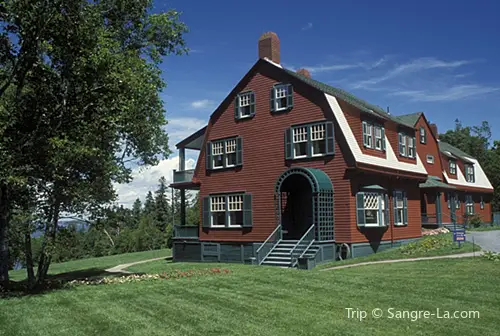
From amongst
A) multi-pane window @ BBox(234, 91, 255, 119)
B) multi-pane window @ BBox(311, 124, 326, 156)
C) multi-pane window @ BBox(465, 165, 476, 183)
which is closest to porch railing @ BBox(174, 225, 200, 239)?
multi-pane window @ BBox(234, 91, 255, 119)

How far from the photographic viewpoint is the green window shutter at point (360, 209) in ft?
69.7

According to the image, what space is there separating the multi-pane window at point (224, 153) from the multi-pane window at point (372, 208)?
666 centimetres

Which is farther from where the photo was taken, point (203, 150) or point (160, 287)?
point (203, 150)

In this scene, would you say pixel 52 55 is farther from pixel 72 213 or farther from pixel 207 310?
pixel 207 310

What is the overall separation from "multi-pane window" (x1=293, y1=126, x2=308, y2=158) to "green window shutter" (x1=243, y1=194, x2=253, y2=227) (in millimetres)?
3347

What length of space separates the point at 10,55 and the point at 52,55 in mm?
1293

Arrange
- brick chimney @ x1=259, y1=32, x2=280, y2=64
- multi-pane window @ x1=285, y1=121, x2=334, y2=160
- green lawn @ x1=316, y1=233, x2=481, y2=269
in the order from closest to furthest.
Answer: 1. green lawn @ x1=316, y1=233, x2=481, y2=269
2. multi-pane window @ x1=285, y1=121, x2=334, y2=160
3. brick chimney @ x1=259, y1=32, x2=280, y2=64

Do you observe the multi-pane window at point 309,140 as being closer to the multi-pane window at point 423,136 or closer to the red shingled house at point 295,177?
the red shingled house at point 295,177

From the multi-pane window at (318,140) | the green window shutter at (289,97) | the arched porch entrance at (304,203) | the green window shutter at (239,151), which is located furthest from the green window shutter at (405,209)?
the green window shutter at (239,151)

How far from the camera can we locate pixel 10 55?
45.7ft

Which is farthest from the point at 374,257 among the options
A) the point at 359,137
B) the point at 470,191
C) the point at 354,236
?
the point at 470,191

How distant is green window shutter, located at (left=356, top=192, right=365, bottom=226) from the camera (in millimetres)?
21234

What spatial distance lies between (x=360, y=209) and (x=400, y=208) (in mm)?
4914

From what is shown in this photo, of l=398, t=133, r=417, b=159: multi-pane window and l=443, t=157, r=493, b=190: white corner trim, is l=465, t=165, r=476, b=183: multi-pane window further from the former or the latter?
l=398, t=133, r=417, b=159: multi-pane window
